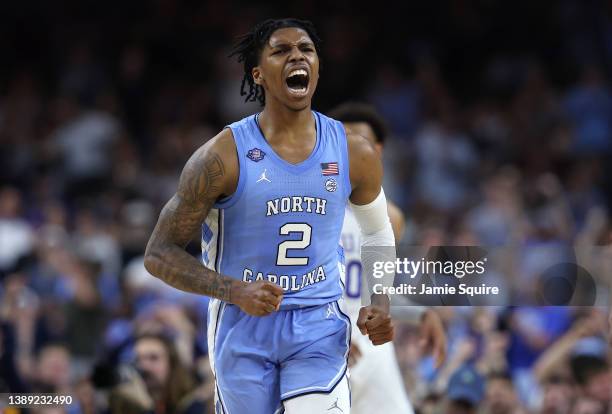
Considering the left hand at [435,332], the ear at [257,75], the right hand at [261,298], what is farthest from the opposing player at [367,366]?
the right hand at [261,298]

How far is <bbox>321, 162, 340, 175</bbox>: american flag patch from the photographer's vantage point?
5.30 m

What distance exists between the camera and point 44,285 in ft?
35.6

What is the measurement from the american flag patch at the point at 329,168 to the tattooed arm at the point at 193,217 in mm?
391

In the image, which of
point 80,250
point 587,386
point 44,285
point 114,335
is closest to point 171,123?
point 80,250

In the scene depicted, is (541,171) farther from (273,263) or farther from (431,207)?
(273,263)

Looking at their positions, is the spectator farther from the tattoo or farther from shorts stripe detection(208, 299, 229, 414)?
the tattoo

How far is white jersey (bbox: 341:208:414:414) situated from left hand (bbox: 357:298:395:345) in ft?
5.40

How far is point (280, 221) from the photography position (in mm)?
5211

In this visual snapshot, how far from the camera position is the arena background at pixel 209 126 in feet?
34.7

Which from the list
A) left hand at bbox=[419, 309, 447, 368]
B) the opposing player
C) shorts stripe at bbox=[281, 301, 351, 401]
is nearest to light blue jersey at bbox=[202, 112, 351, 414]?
shorts stripe at bbox=[281, 301, 351, 401]

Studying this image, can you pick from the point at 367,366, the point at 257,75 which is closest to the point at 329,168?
the point at 257,75

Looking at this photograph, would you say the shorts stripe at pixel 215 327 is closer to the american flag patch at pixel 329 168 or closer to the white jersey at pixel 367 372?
the american flag patch at pixel 329 168

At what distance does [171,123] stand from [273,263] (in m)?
8.97

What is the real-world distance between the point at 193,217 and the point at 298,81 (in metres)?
0.77
